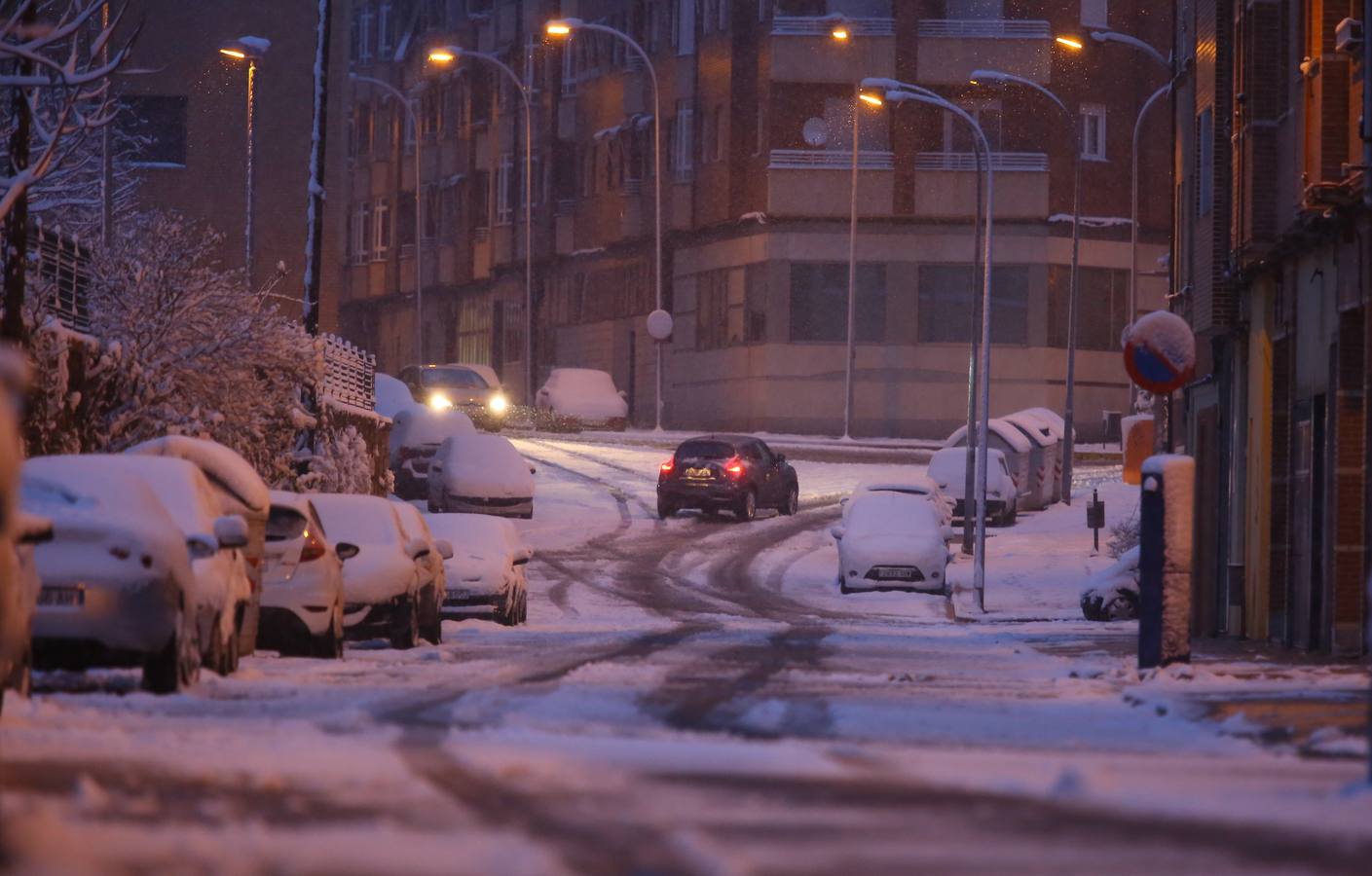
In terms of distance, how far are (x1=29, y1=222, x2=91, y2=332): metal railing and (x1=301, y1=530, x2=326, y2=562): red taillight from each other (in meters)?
10.3

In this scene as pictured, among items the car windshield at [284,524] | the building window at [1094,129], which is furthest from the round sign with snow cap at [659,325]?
the car windshield at [284,524]

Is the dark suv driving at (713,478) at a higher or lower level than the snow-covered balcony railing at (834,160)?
lower

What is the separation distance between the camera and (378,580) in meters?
22.4

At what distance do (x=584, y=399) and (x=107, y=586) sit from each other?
57947 mm

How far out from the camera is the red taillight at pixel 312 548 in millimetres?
20000

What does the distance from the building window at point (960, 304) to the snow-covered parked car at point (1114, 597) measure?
35905 mm

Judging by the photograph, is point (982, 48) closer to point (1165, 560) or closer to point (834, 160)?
point (834, 160)

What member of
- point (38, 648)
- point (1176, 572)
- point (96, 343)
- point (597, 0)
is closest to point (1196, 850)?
point (38, 648)

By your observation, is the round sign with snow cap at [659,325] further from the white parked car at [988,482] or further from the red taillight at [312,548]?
the red taillight at [312,548]

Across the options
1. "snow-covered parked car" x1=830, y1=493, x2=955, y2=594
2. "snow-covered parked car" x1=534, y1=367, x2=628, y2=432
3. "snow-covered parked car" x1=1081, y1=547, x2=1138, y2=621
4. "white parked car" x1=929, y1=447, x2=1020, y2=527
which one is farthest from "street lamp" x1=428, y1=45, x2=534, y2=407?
"snow-covered parked car" x1=1081, y1=547, x2=1138, y2=621

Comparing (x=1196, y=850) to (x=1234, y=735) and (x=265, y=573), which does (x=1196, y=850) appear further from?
(x=265, y=573)

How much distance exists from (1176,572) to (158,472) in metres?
7.07

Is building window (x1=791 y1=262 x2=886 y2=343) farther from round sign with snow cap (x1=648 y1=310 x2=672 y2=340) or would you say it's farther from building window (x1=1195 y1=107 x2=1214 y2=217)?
building window (x1=1195 y1=107 x2=1214 y2=217)

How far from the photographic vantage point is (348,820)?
830cm
